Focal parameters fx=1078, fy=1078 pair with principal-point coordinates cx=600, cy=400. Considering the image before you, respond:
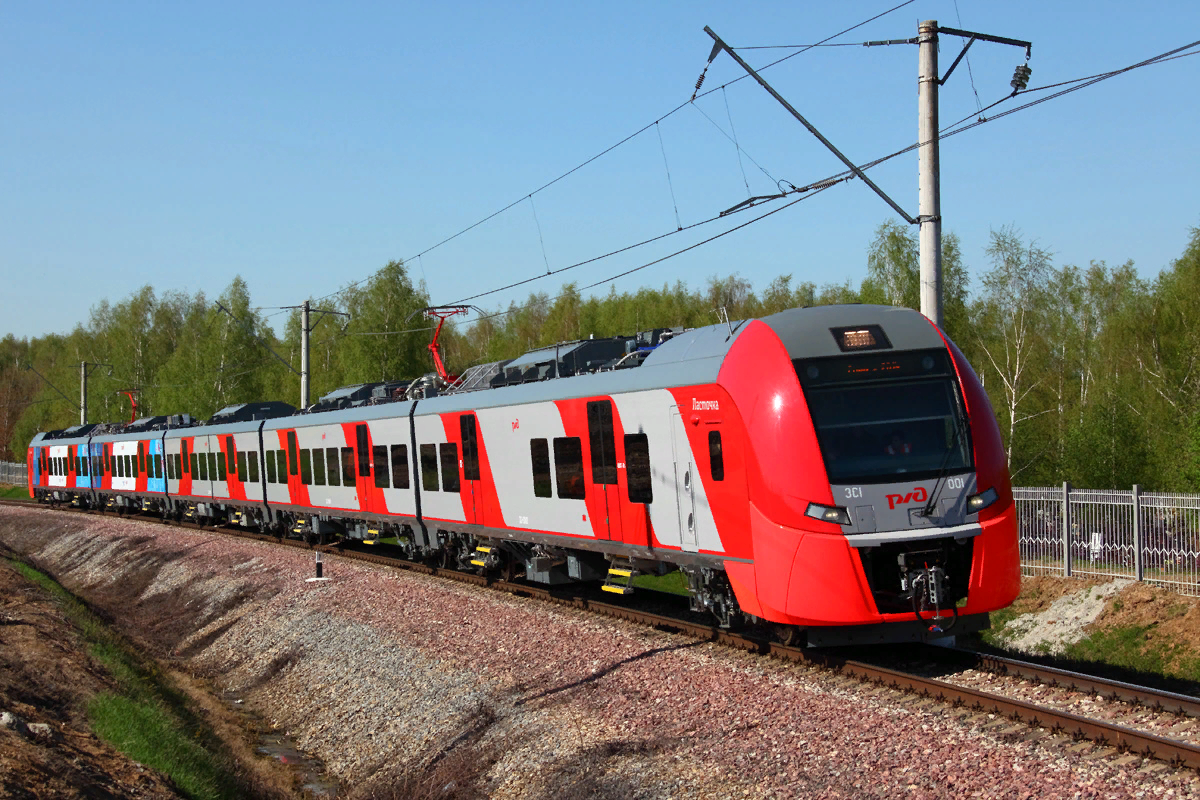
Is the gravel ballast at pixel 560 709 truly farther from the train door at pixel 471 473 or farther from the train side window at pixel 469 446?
the train side window at pixel 469 446

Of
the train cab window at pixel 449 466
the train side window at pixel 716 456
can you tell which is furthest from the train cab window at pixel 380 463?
the train side window at pixel 716 456

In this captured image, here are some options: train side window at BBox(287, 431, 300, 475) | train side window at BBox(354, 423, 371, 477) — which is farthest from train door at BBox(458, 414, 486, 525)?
train side window at BBox(287, 431, 300, 475)

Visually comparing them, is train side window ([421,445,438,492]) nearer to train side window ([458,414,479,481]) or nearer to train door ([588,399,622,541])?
train side window ([458,414,479,481])

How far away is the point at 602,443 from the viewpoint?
41.4 feet

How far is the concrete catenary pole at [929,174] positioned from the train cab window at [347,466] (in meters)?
12.9

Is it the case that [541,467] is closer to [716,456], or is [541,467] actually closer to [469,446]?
[469,446]

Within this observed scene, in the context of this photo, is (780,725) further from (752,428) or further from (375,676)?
(375,676)

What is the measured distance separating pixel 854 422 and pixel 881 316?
124 cm

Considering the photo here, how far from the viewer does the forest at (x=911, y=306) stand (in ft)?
90.1

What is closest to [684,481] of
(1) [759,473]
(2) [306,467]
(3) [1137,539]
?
(1) [759,473]

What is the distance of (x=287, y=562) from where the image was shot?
21281 millimetres

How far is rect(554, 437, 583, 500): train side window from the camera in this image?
43.5ft

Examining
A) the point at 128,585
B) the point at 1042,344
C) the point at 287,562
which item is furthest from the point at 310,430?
the point at 1042,344

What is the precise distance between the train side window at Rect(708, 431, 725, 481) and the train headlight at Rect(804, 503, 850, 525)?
54.5 inches
